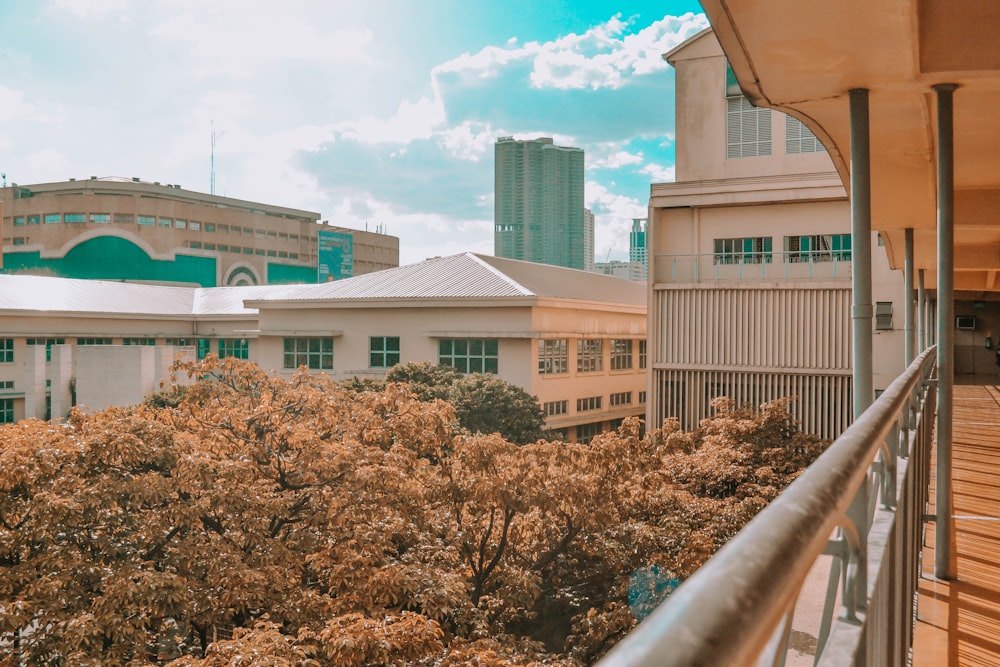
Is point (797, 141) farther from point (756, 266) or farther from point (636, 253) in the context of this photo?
point (636, 253)

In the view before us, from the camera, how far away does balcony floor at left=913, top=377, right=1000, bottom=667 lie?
2.53 meters

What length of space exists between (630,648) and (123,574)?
881 cm

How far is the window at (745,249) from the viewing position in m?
20.7

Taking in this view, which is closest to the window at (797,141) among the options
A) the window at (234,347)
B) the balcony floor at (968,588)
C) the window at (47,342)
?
the balcony floor at (968,588)

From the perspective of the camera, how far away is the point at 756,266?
65.6ft

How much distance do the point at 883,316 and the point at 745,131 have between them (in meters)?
7.13

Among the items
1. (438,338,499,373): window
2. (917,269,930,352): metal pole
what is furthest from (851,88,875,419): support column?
(438,338,499,373): window

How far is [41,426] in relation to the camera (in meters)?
10.4

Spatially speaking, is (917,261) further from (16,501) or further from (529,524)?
(16,501)

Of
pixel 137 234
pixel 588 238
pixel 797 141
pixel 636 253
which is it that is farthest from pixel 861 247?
pixel 588 238

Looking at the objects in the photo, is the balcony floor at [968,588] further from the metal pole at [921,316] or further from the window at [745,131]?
the window at [745,131]

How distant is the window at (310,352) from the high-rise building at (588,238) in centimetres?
12082

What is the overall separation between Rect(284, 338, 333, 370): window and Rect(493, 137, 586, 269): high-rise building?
113 m

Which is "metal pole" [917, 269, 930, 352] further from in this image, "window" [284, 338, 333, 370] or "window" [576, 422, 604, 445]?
"window" [284, 338, 333, 370]
